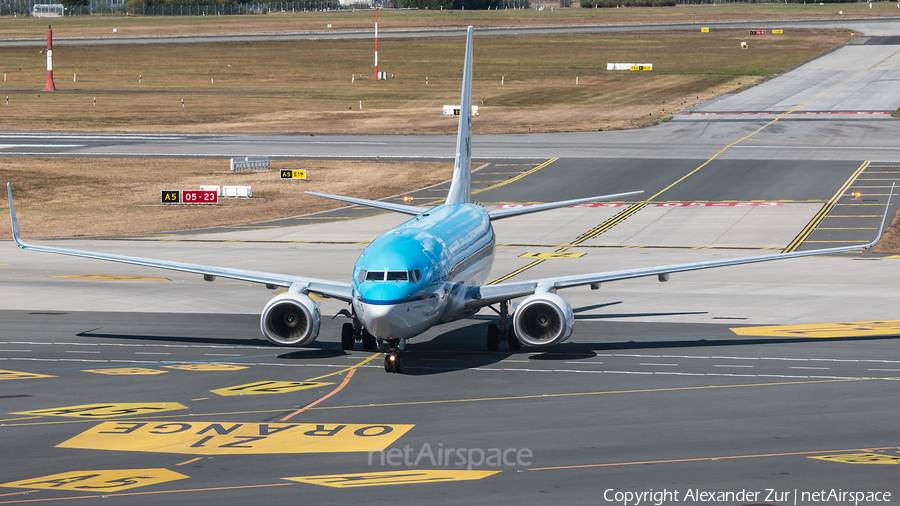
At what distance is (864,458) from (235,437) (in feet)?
47.8

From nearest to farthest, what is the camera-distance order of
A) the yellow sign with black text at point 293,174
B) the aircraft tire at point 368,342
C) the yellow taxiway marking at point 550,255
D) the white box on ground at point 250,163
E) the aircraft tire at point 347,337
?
the aircraft tire at point 347,337
the aircraft tire at point 368,342
the yellow taxiway marking at point 550,255
the yellow sign with black text at point 293,174
the white box on ground at point 250,163

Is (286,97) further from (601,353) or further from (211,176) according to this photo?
(601,353)

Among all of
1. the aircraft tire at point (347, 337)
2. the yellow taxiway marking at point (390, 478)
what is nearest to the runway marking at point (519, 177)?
the aircraft tire at point (347, 337)

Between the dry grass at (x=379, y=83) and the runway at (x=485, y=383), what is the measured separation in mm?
60760

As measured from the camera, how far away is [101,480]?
21.7 m

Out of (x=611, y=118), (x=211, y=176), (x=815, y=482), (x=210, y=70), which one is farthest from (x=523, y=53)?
(x=815, y=482)

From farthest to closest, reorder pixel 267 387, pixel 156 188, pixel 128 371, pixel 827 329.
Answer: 1. pixel 156 188
2. pixel 827 329
3. pixel 128 371
4. pixel 267 387

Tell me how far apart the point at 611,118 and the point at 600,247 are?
214 feet

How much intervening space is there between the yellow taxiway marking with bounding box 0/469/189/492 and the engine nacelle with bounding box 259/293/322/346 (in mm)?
11172

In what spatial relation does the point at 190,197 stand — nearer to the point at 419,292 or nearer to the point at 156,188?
the point at 156,188

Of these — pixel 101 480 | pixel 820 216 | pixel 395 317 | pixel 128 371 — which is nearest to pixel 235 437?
pixel 101 480

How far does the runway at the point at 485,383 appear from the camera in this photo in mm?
21578

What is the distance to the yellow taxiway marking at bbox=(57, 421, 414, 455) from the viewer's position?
2408 centimetres

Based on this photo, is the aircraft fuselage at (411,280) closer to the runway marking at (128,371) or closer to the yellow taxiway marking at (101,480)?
the runway marking at (128,371)
